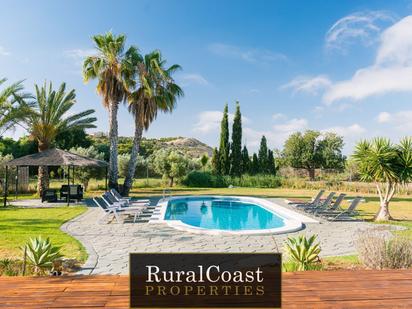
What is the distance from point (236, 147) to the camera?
112 ft

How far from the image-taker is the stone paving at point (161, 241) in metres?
→ 6.47

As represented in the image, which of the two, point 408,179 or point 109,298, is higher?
point 408,179

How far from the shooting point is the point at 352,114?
101 ft

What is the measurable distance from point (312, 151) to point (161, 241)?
150 ft

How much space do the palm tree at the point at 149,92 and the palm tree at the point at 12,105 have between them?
5594 mm

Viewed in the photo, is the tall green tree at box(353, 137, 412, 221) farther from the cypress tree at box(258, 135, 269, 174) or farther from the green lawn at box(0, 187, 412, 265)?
the cypress tree at box(258, 135, 269, 174)

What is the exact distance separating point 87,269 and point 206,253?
250 cm

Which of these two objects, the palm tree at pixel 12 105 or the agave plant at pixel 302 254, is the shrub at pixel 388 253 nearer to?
the agave plant at pixel 302 254

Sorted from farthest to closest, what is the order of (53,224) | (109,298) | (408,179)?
(408,179) → (53,224) → (109,298)

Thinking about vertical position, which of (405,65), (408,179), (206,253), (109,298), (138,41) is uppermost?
(138,41)

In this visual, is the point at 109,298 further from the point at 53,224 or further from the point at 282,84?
the point at 282,84

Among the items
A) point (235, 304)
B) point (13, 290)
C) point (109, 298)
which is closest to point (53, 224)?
point (13, 290)

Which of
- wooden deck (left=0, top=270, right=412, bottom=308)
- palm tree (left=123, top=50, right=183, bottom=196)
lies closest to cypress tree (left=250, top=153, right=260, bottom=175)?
palm tree (left=123, top=50, right=183, bottom=196)

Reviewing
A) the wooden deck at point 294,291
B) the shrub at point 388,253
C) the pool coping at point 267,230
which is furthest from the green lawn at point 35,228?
the shrub at point 388,253
